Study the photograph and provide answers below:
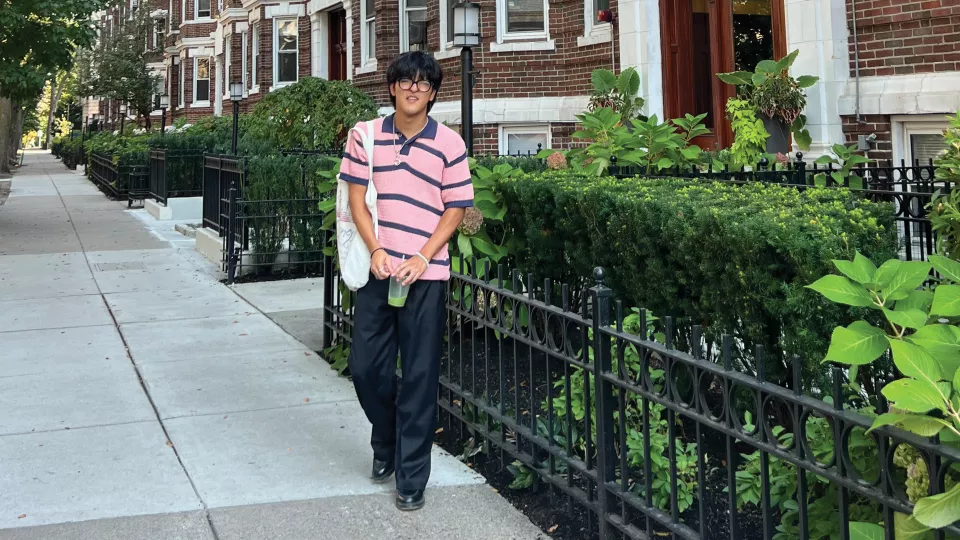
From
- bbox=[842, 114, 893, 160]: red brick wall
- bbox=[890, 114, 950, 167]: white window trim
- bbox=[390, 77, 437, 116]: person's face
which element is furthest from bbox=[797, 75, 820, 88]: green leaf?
bbox=[390, 77, 437, 116]: person's face

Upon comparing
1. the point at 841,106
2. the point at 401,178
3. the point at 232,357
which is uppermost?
the point at 841,106

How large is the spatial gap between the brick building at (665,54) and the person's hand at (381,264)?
698 cm

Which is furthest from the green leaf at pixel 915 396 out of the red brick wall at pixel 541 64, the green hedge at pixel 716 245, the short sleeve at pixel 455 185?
the red brick wall at pixel 541 64

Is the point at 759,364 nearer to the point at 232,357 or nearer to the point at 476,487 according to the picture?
the point at 476,487

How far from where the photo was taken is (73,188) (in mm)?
27906

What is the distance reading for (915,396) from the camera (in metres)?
2.04

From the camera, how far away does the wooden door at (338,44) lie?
75.5ft

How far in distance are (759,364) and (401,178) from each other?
1.83 meters

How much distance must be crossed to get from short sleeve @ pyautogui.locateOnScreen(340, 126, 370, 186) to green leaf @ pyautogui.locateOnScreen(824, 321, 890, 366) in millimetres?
2120

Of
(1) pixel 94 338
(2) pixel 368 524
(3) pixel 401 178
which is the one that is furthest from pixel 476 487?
(1) pixel 94 338

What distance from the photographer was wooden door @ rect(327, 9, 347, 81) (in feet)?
75.5

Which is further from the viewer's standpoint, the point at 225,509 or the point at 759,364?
the point at 225,509

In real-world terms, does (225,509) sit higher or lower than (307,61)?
lower

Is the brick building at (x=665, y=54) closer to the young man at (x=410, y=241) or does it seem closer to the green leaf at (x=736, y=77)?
the green leaf at (x=736, y=77)
